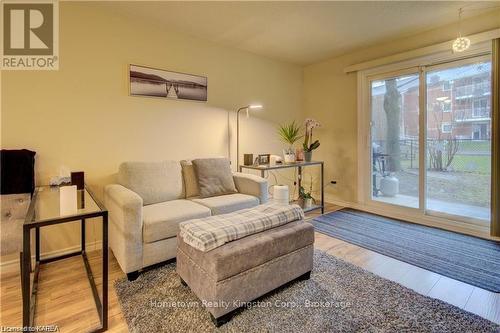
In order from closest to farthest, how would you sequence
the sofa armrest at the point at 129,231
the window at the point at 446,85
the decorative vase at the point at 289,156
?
1. the sofa armrest at the point at 129,231
2. the window at the point at 446,85
3. the decorative vase at the point at 289,156

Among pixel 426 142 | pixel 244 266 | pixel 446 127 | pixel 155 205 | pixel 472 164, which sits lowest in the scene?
pixel 244 266

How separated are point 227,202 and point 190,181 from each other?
1.83 ft

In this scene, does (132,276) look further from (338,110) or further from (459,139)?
(459,139)

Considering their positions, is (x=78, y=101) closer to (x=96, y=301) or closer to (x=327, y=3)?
(x=96, y=301)

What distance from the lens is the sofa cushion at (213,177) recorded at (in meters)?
2.71

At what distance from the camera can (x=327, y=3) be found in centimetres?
235

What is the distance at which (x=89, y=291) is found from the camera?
1.79m

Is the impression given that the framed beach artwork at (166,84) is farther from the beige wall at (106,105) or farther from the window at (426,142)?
the window at (426,142)

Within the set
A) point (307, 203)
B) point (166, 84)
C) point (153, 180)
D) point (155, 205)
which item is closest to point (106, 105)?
point (166, 84)

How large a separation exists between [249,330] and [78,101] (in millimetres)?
2396

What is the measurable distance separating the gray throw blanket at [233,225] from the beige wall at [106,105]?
4.52 ft

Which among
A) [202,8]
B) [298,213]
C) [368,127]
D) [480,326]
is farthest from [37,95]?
[368,127]

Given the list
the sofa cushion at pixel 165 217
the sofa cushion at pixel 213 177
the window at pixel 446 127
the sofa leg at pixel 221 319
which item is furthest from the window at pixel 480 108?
the sofa leg at pixel 221 319

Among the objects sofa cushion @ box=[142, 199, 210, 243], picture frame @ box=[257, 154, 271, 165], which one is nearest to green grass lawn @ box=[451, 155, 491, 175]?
picture frame @ box=[257, 154, 271, 165]
